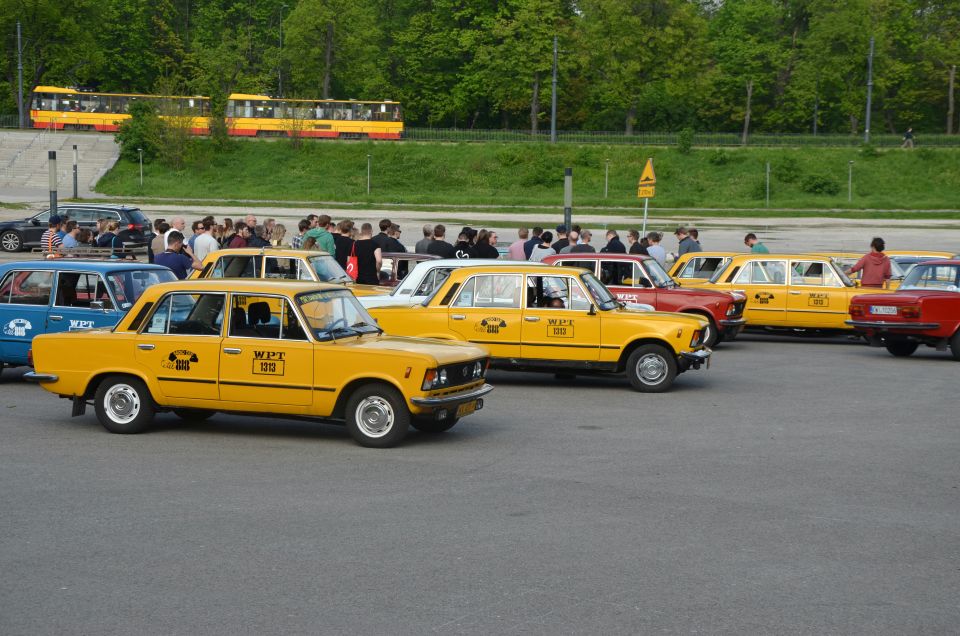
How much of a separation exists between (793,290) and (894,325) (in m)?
2.99

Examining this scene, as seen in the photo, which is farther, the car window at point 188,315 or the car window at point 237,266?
the car window at point 237,266

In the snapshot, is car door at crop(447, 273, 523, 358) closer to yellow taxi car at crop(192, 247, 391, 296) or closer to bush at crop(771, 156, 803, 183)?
yellow taxi car at crop(192, 247, 391, 296)

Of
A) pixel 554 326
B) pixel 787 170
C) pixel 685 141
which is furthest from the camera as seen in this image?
pixel 685 141

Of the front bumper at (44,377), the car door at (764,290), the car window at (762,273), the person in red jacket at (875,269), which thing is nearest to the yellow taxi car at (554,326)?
the front bumper at (44,377)

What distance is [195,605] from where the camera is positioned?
6.08m

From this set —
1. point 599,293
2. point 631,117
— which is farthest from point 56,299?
point 631,117

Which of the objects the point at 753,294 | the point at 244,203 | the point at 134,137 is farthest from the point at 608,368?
the point at 134,137

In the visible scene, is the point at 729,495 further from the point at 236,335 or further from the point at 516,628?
the point at 236,335

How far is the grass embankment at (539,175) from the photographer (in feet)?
227

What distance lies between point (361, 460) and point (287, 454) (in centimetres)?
75

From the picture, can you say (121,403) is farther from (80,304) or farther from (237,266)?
(237,266)

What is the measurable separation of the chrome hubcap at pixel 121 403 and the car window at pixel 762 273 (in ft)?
42.1

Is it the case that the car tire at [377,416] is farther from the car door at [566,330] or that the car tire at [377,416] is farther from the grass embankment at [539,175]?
the grass embankment at [539,175]

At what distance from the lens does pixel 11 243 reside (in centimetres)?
3753
